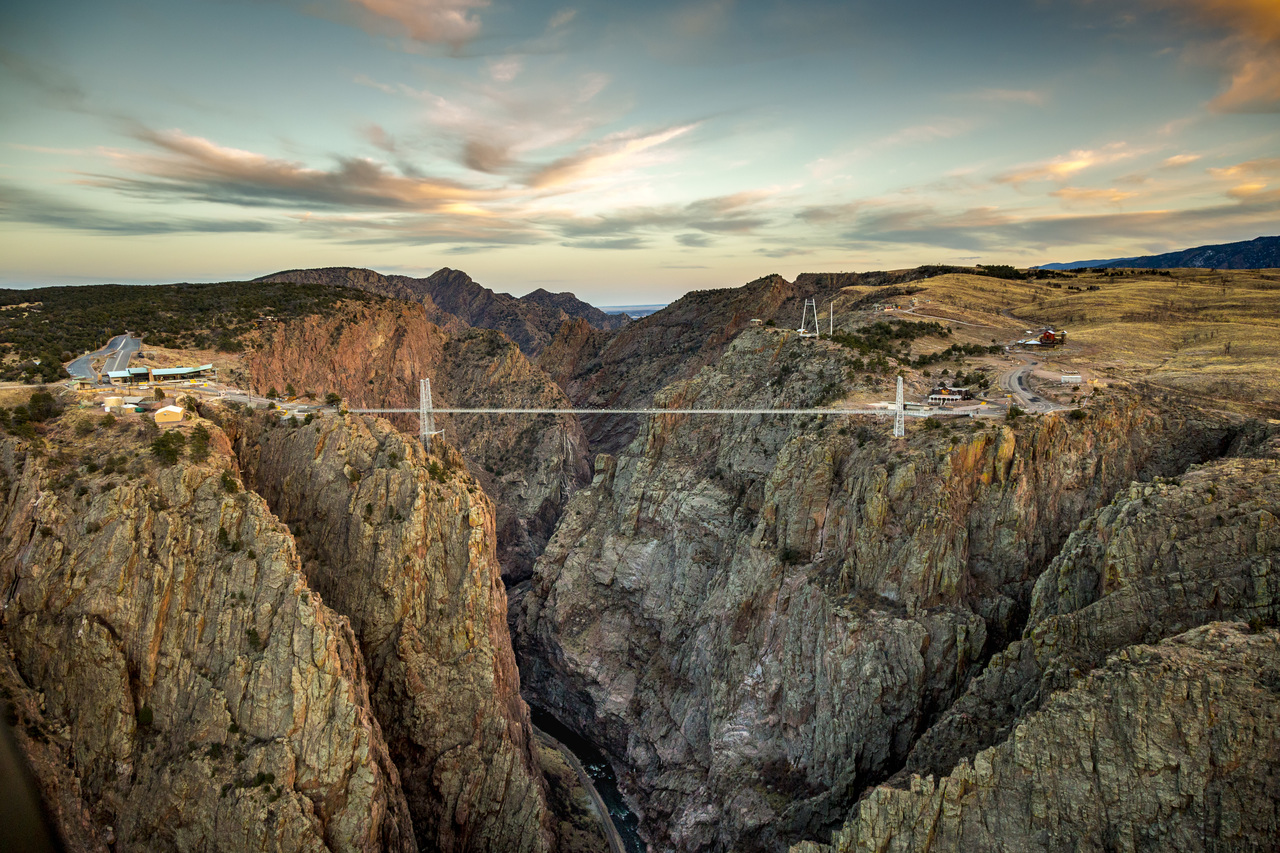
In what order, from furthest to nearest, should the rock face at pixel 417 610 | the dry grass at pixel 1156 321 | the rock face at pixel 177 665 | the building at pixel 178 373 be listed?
the building at pixel 178 373 → the dry grass at pixel 1156 321 → the rock face at pixel 417 610 → the rock face at pixel 177 665

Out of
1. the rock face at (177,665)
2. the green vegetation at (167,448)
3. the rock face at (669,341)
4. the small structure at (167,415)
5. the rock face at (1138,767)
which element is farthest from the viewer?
the rock face at (669,341)

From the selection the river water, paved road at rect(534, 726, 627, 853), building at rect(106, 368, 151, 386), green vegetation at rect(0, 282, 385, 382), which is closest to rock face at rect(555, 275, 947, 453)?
green vegetation at rect(0, 282, 385, 382)

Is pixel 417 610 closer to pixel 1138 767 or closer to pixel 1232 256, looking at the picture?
pixel 1138 767

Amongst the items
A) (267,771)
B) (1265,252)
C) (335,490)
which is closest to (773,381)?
(335,490)

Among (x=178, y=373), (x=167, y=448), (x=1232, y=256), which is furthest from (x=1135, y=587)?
(x=1232, y=256)

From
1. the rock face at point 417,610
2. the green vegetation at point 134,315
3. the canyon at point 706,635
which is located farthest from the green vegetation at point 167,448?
the green vegetation at point 134,315

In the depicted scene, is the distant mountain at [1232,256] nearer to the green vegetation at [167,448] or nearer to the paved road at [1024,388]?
the paved road at [1024,388]

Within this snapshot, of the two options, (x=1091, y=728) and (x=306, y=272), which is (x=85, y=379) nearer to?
(x=1091, y=728)
